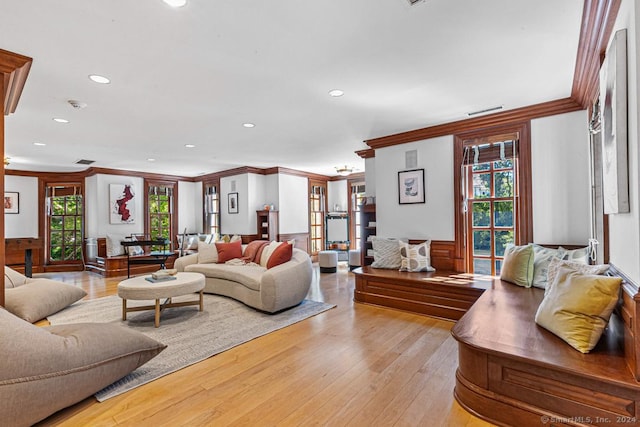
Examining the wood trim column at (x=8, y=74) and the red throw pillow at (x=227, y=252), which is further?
the red throw pillow at (x=227, y=252)

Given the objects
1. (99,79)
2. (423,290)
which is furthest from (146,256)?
(423,290)

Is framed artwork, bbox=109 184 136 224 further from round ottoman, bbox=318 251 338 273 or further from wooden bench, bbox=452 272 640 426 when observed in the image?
wooden bench, bbox=452 272 640 426

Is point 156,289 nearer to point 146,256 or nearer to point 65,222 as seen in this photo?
point 146,256

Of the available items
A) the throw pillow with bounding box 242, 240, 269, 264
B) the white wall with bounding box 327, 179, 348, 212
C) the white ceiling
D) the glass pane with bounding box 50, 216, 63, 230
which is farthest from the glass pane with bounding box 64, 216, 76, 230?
the white wall with bounding box 327, 179, 348, 212

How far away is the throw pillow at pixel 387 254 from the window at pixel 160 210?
6240 millimetres

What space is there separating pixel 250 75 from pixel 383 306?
3168mm

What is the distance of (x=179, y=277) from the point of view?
153 inches

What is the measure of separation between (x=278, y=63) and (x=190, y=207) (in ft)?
24.6

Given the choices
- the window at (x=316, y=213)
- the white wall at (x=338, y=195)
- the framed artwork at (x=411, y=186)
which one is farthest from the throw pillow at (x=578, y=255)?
the window at (x=316, y=213)

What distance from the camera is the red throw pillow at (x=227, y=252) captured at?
5.33 metres

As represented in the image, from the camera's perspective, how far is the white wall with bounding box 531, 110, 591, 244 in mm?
3531

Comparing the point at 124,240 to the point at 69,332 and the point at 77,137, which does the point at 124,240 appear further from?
the point at 69,332

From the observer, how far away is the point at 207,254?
17.8ft

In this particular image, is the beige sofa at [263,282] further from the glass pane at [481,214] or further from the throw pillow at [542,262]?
the throw pillow at [542,262]
